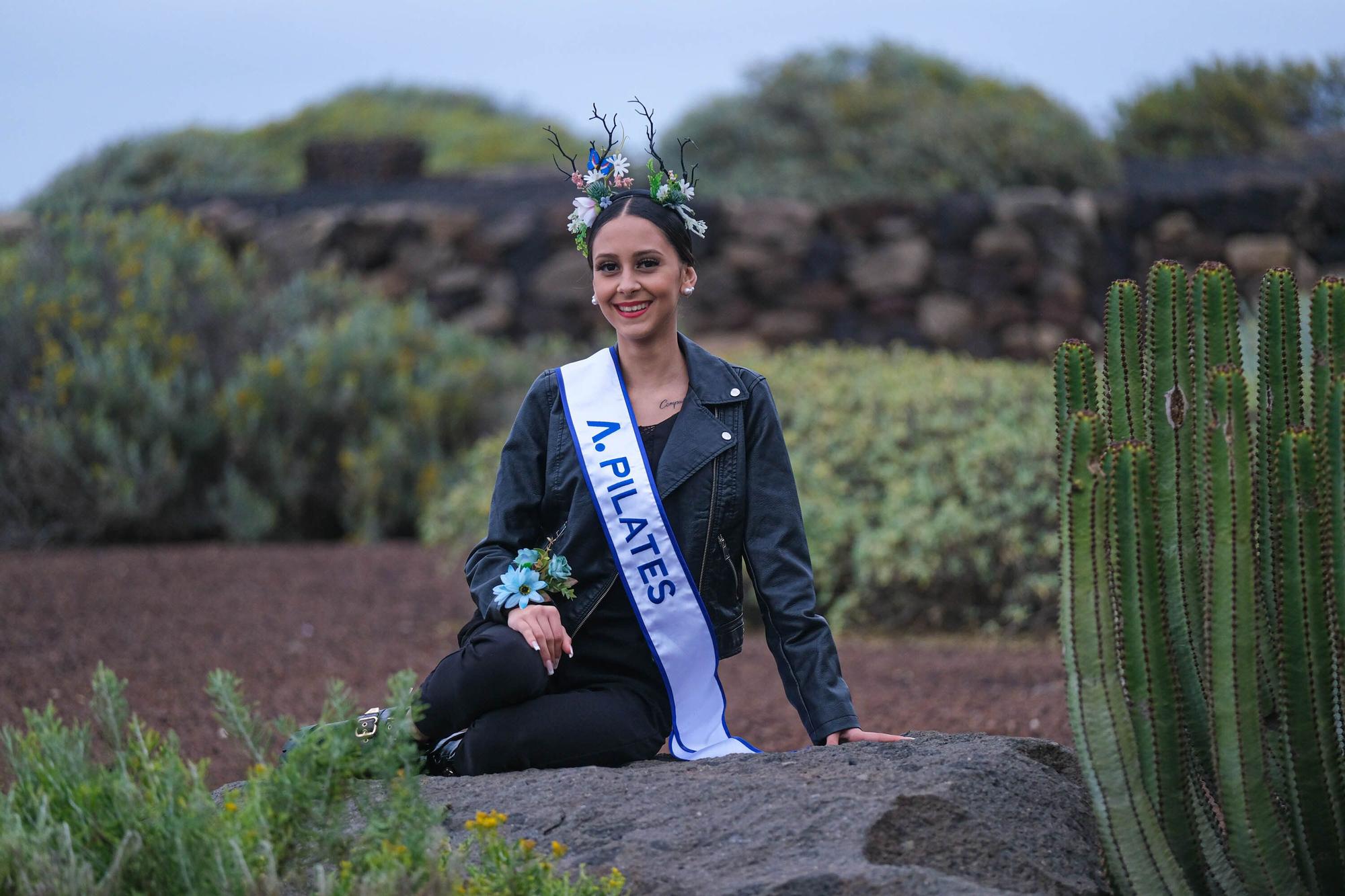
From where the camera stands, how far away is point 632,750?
300cm

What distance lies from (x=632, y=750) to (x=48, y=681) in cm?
294

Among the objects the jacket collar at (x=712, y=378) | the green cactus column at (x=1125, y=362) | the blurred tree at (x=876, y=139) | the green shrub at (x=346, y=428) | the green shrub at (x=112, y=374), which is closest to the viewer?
the green cactus column at (x=1125, y=362)

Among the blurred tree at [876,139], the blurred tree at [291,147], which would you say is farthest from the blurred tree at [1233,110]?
the blurred tree at [291,147]

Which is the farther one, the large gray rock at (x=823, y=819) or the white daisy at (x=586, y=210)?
the white daisy at (x=586, y=210)

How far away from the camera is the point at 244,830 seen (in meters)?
1.98

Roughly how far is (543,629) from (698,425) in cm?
57

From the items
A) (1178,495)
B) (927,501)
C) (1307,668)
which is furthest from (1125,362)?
(927,501)

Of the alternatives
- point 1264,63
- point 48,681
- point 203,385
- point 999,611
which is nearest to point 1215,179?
point 1264,63

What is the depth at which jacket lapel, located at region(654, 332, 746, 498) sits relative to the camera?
3008 millimetres

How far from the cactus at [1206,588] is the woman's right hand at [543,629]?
1077mm

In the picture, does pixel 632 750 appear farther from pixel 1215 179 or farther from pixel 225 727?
→ pixel 1215 179

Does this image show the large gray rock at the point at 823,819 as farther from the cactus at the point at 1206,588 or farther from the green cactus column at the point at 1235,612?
the green cactus column at the point at 1235,612

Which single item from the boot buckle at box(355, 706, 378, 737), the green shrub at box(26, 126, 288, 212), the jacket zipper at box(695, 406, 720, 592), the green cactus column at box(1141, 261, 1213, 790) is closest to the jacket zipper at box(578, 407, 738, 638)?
the jacket zipper at box(695, 406, 720, 592)

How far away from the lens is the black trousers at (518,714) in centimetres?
287
